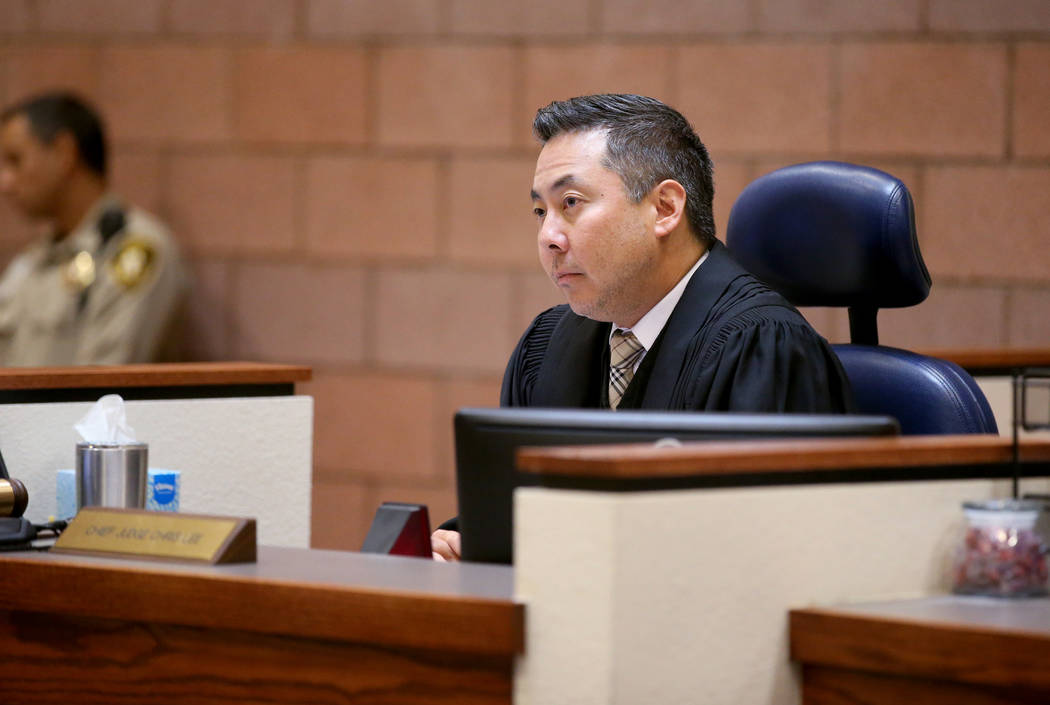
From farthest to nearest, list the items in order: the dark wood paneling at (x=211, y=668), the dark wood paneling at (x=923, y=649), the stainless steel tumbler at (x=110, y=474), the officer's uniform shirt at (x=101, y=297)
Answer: the officer's uniform shirt at (x=101, y=297) → the stainless steel tumbler at (x=110, y=474) → the dark wood paneling at (x=211, y=668) → the dark wood paneling at (x=923, y=649)

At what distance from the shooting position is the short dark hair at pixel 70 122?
183 inches

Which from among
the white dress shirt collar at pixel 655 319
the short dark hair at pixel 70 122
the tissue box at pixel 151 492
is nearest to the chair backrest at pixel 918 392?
the white dress shirt collar at pixel 655 319

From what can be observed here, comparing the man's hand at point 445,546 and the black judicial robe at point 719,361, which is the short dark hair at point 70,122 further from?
the man's hand at point 445,546

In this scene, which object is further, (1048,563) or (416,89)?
(416,89)

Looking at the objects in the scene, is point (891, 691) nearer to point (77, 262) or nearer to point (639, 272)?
point (639, 272)

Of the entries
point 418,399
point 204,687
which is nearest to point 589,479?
point 204,687

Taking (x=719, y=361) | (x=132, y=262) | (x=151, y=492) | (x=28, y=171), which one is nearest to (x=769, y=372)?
(x=719, y=361)

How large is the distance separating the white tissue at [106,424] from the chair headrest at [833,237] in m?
1.04

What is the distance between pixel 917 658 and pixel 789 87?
110 inches

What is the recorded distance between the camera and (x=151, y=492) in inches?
86.8

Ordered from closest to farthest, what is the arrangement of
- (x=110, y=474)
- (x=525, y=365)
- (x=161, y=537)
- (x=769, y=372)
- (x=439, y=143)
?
(x=161, y=537) → (x=110, y=474) → (x=769, y=372) → (x=525, y=365) → (x=439, y=143)

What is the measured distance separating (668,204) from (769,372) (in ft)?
1.31

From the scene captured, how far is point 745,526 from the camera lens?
1456 millimetres

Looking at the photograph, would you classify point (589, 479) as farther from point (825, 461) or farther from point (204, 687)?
point (204, 687)
